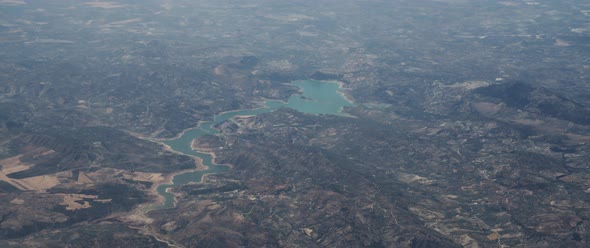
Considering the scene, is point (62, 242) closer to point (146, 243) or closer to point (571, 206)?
point (146, 243)

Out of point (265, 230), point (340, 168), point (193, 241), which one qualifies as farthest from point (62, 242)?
point (340, 168)

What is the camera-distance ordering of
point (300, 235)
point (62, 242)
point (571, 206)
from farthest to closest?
point (571, 206) < point (300, 235) < point (62, 242)

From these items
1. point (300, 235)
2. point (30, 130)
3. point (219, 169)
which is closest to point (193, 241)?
point (300, 235)

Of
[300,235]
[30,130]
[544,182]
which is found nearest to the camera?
[300,235]

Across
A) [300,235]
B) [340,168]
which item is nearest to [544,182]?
[340,168]

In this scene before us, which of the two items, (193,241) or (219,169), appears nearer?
(193,241)

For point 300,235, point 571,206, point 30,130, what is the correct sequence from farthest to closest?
point 30,130
point 571,206
point 300,235

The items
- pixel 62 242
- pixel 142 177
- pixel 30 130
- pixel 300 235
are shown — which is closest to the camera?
pixel 62 242

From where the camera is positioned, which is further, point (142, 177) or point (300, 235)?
point (142, 177)

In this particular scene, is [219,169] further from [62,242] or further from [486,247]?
[486,247]
